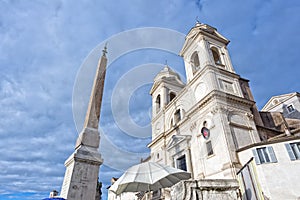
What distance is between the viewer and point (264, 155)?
10445mm

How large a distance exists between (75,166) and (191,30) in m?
19.6

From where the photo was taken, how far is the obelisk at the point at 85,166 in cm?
525

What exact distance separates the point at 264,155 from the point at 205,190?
575 cm

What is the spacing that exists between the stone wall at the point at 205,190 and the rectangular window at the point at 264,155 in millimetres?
4138

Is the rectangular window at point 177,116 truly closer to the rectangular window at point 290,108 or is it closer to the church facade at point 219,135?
the church facade at point 219,135

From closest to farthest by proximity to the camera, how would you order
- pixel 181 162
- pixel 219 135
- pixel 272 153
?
pixel 272 153
pixel 219 135
pixel 181 162

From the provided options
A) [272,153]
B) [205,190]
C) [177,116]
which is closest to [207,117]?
[272,153]

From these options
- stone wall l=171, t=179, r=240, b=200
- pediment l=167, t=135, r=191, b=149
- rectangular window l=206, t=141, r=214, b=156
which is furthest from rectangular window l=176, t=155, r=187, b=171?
stone wall l=171, t=179, r=240, b=200

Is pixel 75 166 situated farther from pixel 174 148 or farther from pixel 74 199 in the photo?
pixel 174 148

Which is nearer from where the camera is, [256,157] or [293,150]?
[293,150]

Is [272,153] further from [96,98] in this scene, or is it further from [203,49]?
[203,49]

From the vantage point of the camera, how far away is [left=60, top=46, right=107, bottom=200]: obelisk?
525cm

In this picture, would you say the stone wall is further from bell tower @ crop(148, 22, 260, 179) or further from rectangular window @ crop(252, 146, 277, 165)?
bell tower @ crop(148, 22, 260, 179)

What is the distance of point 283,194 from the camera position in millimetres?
9164
